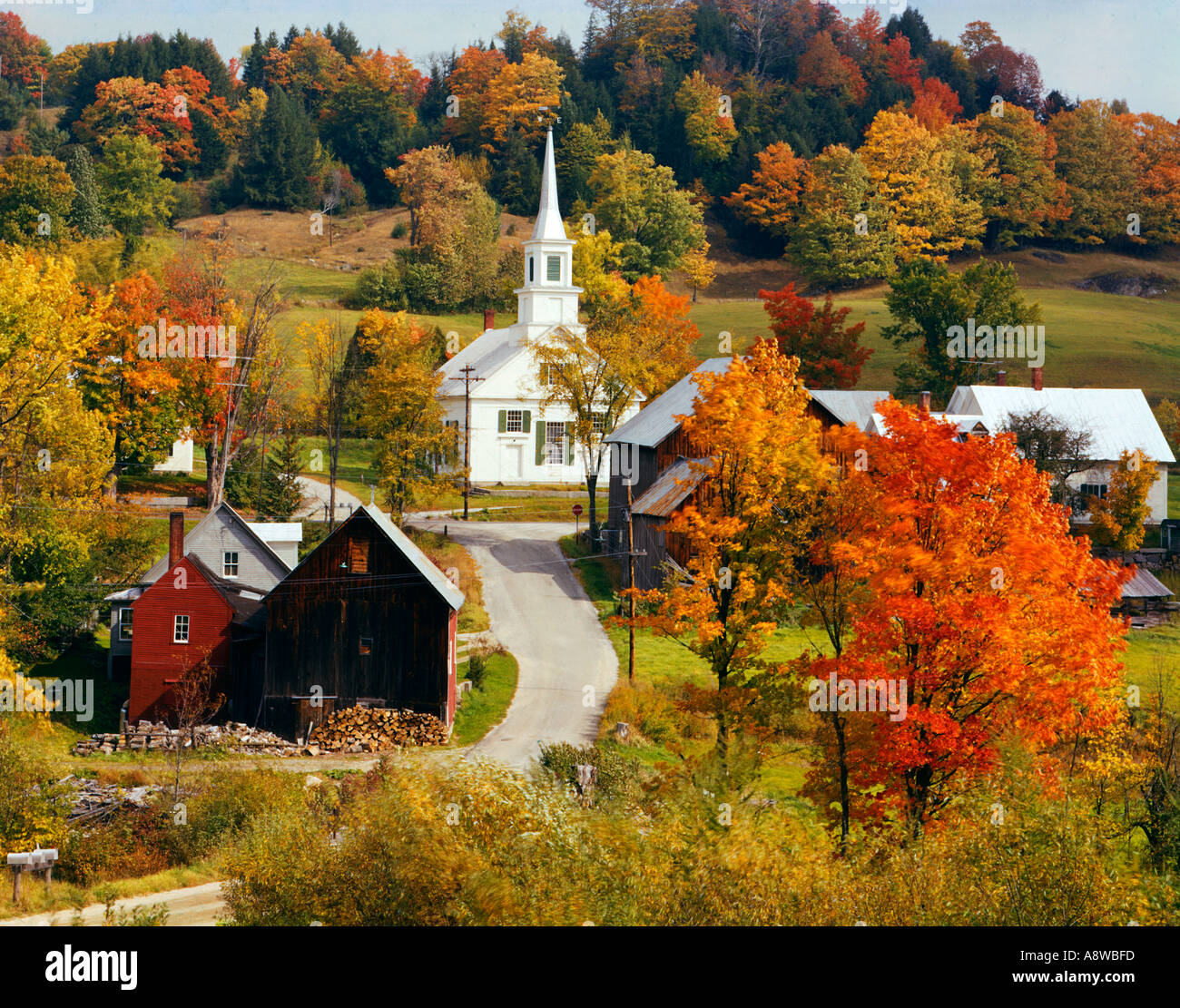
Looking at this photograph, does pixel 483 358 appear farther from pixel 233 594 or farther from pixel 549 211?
pixel 233 594

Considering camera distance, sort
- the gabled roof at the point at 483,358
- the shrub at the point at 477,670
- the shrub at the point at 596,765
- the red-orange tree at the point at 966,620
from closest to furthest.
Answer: the red-orange tree at the point at 966,620 → the shrub at the point at 596,765 → the shrub at the point at 477,670 → the gabled roof at the point at 483,358

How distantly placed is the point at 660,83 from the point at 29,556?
103102 millimetres

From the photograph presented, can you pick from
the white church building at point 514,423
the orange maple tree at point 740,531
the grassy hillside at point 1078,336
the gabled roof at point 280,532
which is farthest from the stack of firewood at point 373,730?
the grassy hillside at point 1078,336

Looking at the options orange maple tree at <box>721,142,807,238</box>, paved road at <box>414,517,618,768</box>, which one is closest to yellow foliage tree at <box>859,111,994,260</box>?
orange maple tree at <box>721,142,807,238</box>

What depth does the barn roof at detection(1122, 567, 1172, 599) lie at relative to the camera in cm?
4888

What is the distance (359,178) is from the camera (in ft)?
407

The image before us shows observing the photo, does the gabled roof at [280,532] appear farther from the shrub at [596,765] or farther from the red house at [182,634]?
the shrub at [596,765]

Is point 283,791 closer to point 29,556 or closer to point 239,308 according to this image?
point 29,556

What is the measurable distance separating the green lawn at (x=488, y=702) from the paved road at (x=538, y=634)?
1.05 ft

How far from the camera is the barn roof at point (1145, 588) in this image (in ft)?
160

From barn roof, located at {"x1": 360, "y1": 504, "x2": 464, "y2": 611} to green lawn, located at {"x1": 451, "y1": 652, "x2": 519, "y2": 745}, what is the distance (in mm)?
2905

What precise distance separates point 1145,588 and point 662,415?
2131 centimetres

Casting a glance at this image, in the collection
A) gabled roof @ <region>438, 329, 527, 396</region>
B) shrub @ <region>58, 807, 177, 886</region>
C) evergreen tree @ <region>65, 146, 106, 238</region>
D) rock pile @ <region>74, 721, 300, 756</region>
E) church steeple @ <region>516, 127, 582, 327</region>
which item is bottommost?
shrub @ <region>58, 807, 177, 886</region>

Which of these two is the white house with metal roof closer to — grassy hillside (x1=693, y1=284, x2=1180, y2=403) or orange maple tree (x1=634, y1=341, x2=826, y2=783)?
grassy hillside (x1=693, y1=284, x2=1180, y2=403)
